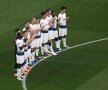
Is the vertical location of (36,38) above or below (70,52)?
above

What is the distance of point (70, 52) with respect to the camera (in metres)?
24.9

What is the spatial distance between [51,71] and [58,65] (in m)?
0.90

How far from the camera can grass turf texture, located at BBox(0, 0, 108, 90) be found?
20688 mm

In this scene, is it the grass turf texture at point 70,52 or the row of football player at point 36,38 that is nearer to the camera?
the grass turf texture at point 70,52

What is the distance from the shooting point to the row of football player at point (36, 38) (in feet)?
69.7

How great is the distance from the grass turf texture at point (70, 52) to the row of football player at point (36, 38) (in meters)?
0.74

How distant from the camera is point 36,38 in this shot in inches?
915

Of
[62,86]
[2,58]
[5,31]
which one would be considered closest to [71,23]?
[5,31]

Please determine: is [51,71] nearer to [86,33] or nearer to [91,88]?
[91,88]

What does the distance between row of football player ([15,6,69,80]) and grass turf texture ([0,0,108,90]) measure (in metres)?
0.74

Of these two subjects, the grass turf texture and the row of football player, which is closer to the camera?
the grass turf texture

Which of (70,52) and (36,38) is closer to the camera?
(36,38)

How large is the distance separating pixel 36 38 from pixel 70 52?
264 centimetres

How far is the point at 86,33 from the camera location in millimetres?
28406
